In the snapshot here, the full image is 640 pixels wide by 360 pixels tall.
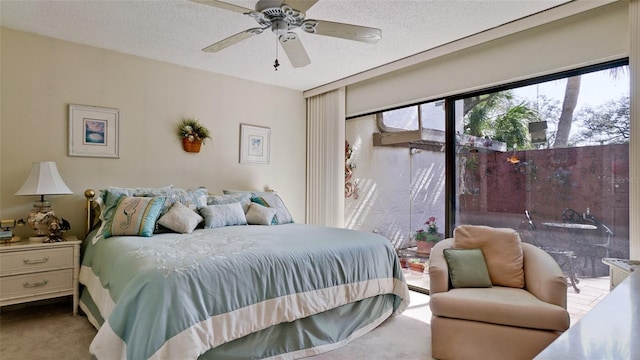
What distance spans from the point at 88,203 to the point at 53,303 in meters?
0.98

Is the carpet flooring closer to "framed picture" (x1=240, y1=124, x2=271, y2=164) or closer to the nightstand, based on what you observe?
the nightstand

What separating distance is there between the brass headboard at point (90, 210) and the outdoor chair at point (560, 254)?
4.11m

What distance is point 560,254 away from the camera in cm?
293

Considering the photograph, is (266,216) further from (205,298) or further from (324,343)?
(205,298)

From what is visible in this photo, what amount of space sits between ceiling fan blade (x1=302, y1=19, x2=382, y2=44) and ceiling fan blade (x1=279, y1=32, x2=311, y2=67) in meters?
0.15

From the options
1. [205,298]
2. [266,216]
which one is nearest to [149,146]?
[266,216]

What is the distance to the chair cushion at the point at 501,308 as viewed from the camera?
2.00 metres

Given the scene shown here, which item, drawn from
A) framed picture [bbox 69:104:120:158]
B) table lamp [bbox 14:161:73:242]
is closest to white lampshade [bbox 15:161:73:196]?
table lamp [bbox 14:161:73:242]

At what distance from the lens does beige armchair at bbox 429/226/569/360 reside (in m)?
2.02

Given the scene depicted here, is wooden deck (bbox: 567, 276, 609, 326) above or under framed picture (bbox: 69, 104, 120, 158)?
under

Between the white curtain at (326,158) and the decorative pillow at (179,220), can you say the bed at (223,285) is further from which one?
the white curtain at (326,158)

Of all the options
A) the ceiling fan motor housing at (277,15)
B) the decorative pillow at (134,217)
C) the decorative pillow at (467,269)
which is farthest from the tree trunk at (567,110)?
the decorative pillow at (134,217)

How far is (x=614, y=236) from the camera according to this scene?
8.61ft

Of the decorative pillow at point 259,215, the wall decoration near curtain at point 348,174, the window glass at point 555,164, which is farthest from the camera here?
the wall decoration near curtain at point 348,174
